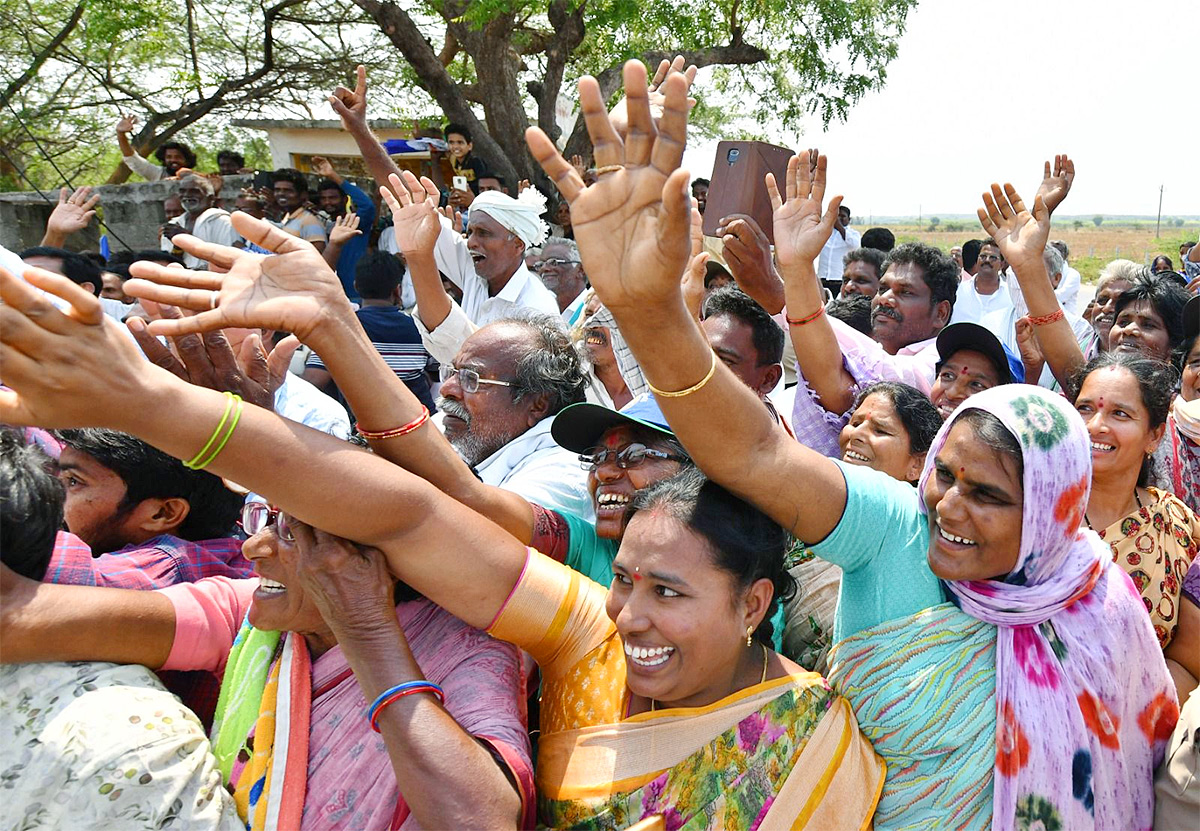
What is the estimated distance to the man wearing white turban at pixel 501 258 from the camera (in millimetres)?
5332

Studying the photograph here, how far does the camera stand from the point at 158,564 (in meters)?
2.26

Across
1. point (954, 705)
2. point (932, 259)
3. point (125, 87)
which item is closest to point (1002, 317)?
point (932, 259)

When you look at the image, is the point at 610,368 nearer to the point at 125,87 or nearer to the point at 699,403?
the point at 699,403

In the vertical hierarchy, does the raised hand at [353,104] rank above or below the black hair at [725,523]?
above

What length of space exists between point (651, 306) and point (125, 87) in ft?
53.5

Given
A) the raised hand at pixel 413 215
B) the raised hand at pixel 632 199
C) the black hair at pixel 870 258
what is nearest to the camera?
the raised hand at pixel 632 199

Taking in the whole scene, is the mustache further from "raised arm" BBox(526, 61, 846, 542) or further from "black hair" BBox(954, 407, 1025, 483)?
"black hair" BBox(954, 407, 1025, 483)

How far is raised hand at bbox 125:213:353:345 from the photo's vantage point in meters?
1.67

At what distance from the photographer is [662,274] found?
1.54 metres

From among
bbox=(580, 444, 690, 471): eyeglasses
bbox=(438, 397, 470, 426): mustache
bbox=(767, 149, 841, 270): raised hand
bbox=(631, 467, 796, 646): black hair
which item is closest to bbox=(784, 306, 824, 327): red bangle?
bbox=(767, 149, 841, 270): raised hand

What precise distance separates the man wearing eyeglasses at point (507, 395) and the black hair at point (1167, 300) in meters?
2.91

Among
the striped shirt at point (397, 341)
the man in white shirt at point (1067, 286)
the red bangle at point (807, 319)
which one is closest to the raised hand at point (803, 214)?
the red bangle at point (807, 319)

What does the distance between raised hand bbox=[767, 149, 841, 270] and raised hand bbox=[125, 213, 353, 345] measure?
1.83m

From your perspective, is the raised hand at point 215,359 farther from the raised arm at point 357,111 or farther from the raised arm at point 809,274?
the raised arm at point 357,111
